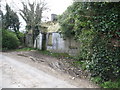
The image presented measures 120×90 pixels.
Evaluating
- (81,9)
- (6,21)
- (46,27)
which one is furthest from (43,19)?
(81,9)

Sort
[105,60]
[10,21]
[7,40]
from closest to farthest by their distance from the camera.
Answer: [105,60]
[7,40]
[10,21]

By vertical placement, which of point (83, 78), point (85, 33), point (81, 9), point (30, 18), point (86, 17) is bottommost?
point (83, 78)

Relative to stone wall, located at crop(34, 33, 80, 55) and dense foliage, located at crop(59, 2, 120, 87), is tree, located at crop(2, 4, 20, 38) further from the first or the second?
dense foliage, located at crop(59, 2, 120, 87)

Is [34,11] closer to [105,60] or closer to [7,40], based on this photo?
[7,40]

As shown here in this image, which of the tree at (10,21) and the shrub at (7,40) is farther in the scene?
the tree at (10,21)

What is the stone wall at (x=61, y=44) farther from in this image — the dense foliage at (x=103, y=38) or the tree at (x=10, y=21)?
the tree at (x=10, y=21)

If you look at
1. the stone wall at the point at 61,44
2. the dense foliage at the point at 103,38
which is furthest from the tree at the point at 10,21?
the dense foliage at the point at 103,38

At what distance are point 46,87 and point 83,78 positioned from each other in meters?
2.07

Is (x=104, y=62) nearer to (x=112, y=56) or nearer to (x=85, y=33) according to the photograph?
(x=112, y=56)

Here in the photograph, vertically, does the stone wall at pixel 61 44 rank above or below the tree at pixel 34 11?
below

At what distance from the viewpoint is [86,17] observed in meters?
5.75

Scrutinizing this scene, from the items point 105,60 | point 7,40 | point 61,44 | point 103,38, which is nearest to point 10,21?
point 7,40

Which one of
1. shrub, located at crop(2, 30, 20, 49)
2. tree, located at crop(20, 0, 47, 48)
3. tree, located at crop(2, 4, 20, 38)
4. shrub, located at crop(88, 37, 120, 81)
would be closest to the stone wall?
tree, located at crop(20, 0, 47, 48)

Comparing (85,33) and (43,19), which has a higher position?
(43,19)
